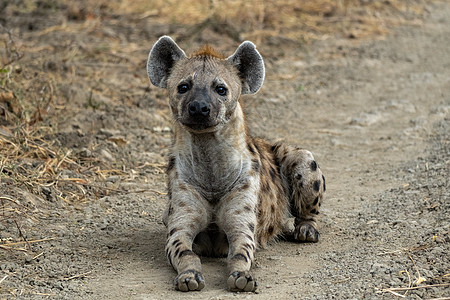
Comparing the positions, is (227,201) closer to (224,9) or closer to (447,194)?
(447,194)

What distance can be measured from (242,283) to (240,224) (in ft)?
2.14

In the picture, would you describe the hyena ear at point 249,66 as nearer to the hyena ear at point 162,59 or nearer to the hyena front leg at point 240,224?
the hyena ear at point 162,59

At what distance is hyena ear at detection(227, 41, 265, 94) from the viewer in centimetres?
479

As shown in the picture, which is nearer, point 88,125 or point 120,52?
point 88,125

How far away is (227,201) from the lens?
4.59m

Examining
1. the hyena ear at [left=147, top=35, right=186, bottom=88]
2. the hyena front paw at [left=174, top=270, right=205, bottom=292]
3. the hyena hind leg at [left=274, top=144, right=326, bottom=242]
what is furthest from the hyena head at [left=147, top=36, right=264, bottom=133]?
the hyena front paw at [left=174, top=270, right=205, bottom=292]

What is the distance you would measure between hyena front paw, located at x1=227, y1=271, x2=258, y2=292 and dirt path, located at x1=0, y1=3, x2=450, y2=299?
0.21 feet

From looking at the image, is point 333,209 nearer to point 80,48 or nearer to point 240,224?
point 240,224

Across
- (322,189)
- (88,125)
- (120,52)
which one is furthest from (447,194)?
(120,52)

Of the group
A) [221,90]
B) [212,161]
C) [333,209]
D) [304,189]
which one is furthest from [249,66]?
[333,209]

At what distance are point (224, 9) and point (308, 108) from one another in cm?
321

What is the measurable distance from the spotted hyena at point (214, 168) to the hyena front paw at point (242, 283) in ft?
0.36

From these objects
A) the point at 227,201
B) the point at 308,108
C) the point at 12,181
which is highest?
the point at 227,201

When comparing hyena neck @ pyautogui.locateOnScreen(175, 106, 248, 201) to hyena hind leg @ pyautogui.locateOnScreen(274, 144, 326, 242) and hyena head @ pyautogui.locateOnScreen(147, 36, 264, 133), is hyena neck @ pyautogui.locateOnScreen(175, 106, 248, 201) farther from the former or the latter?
hyena hind leg @ pyautogui.locateOnScreen(274, 144, 326, 242)
